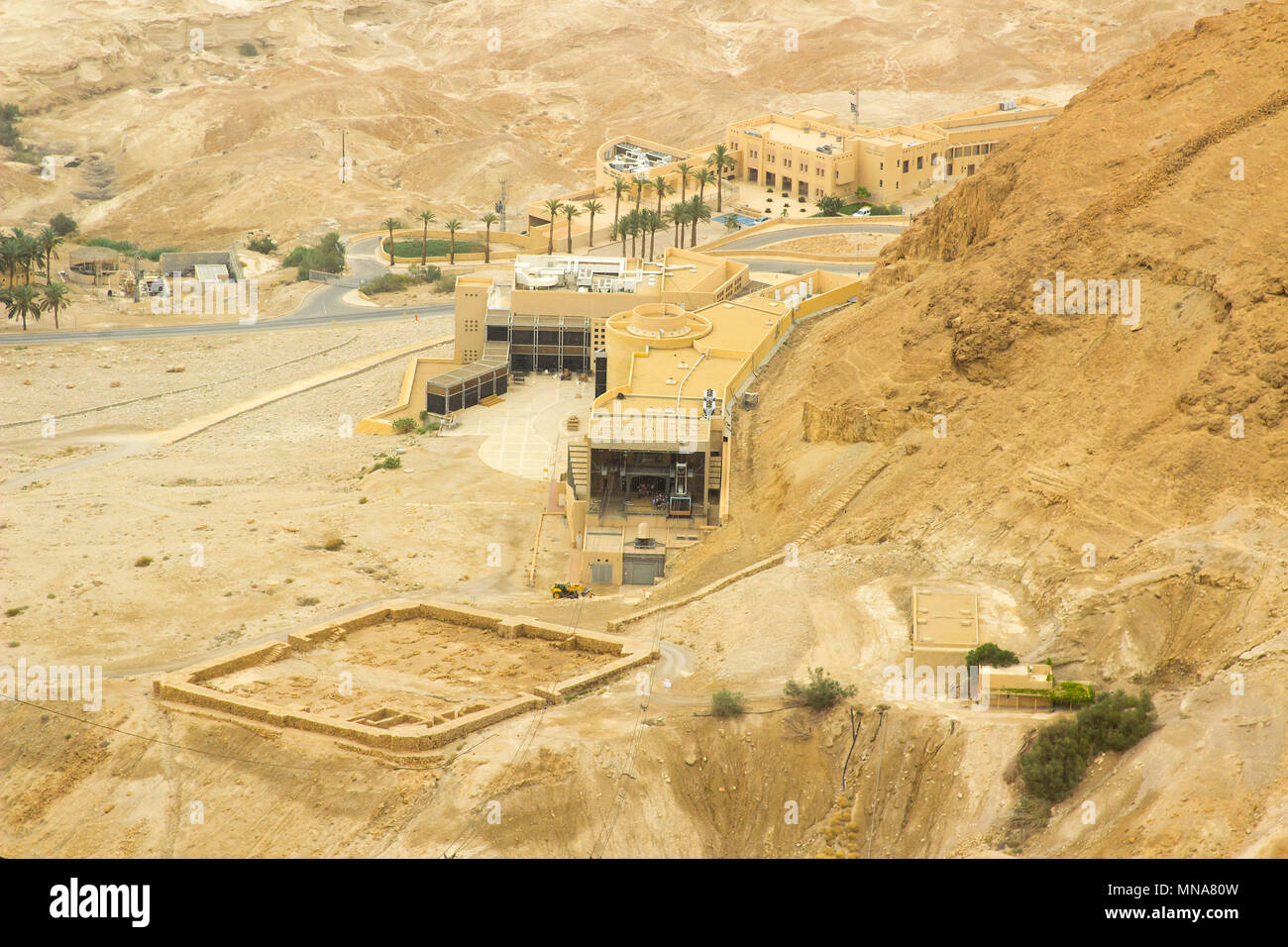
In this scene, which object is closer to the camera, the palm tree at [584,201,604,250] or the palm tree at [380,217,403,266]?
the palm tree at [584,201,604,250]

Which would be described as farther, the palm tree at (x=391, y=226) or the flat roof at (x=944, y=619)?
the palm tree at (x=391, y=226)

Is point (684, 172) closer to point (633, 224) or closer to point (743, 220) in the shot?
point (743, 220)

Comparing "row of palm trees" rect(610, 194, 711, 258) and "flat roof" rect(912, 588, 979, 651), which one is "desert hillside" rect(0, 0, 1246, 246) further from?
"flat roof" rect(912, 588, 979, 651)

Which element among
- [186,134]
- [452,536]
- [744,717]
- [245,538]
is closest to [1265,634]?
[744,717]

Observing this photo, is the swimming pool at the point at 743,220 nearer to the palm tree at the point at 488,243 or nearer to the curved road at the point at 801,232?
the curved road at the point at 801,232

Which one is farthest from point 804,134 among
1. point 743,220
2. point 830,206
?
point 743,220

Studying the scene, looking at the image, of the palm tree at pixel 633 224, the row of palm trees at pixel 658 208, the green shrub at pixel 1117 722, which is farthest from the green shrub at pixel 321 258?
the green shrub at pixel 1117 722

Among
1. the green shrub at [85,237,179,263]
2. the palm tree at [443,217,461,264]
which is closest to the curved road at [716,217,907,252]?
the palm tree at [443,217,461,264]
